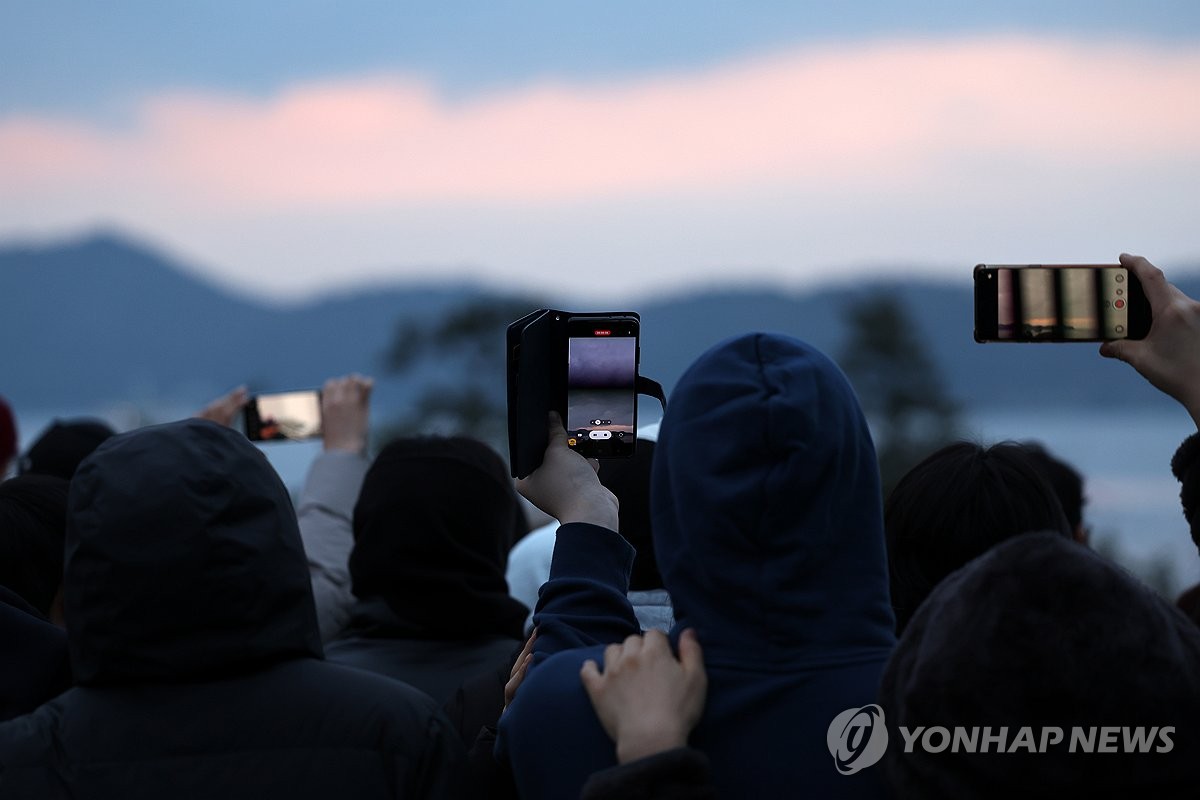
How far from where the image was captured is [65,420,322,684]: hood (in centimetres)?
178

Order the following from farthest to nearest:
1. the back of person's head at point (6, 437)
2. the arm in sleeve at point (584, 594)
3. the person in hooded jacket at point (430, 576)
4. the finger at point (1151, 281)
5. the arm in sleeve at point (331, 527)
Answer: the back of person's head at point (6, 437)
the arm in sleeve at point (331, 527)
the person in hooded jacket at point (430, 576)
the finger at point (1151, 281)
the arm in sleeve at point (584, 594)

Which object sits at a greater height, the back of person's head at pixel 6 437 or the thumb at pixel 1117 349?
the thumb at pixel 1117 349

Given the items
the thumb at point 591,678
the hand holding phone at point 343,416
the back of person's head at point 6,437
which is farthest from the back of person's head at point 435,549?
the back of person's head at point 6,437

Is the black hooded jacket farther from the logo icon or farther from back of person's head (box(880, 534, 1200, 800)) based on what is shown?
back of person's head (box(880, 534, 1200, 800))

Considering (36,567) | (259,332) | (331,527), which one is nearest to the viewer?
(36,567)

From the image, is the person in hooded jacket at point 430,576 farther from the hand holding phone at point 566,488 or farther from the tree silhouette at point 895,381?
the tree silhouette at point 895,381

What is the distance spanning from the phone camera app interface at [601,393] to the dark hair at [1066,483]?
5.56 feet

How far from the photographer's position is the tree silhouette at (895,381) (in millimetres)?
9922

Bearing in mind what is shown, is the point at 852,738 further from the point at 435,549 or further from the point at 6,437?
the point at 6,437

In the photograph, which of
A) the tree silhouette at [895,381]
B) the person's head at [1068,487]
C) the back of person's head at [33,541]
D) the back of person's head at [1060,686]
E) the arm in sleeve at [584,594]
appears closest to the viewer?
the back of person's head at [1060,686]

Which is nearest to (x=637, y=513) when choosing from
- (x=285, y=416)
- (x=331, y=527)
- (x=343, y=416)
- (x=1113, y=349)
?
(x=1113, y=349)

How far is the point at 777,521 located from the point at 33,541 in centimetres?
164

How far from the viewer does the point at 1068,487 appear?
3379 mm

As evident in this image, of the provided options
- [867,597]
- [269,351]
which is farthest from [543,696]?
[269,351]
